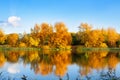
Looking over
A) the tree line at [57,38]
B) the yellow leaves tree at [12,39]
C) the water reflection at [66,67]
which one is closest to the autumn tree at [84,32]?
the tree line at [57,38]

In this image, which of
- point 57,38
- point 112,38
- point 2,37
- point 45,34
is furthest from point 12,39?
point 112,38

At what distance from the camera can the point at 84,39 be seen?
53156mm

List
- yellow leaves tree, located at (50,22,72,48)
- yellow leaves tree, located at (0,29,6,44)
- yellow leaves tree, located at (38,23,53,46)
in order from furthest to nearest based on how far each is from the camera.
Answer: yellow leaves tree, located at (0,29,6,44) < yellow leaves tree, located at (38,23,53,46) < yellow leaves tree, located at (50,22,72,48)

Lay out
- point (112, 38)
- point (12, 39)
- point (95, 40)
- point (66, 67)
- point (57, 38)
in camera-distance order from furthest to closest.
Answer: point (112, 38) → point (12, 39) → point (95, 40) → point (57, 38) → point (66, 67)

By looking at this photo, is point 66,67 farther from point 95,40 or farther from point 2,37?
point 2,37

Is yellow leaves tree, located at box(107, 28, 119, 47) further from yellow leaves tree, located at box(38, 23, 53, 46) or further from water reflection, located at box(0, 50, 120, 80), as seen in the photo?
water reflection, located at box(0, 50, 120, 80)

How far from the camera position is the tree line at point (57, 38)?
50.4 metres

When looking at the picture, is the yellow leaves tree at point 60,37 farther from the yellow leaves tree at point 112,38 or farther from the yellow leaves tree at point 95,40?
the yellow leaves tree at point 112,38

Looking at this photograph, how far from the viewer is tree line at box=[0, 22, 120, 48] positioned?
165 ft

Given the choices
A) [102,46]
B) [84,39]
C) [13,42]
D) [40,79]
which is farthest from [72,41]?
[40,79]

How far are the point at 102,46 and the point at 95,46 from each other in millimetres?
1871

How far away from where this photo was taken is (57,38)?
50469mm

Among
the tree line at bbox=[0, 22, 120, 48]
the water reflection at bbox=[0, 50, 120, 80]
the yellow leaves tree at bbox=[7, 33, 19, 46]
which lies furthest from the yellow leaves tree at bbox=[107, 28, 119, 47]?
the water reflection at bbox=[0, 50, 120, 80]

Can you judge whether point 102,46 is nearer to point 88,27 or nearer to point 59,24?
point 88,27
